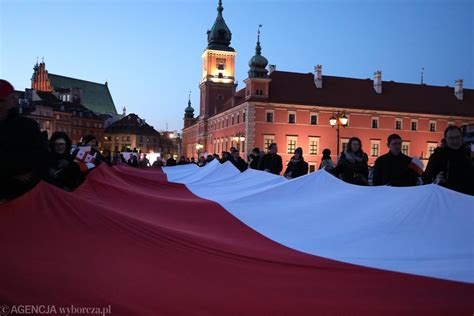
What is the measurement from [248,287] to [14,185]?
7.62 feet

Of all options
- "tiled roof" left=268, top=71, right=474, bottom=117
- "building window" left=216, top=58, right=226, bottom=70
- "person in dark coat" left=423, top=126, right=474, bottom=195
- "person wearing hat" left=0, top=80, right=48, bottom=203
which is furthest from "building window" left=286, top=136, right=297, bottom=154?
"person wearing hat" left=0, top=80, right=48, bottom=203

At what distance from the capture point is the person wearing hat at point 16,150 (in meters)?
4.01

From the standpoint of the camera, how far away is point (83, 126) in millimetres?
96938

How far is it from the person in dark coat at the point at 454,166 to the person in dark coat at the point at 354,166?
88.1 inches

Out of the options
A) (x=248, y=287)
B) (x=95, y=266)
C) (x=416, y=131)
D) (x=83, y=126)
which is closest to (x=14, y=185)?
(x=95, y=266)

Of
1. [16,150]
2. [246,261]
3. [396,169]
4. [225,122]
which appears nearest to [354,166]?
[396,169]

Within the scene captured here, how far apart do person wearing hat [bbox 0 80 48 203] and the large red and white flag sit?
1.57 feet

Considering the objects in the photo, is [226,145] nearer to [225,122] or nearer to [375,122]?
[225,122]

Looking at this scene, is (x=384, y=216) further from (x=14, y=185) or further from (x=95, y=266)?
(x=14, y=185)

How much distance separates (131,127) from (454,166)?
341ft

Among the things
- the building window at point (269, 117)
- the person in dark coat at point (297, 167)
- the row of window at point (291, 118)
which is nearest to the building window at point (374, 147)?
the row of window at point (291, 118)

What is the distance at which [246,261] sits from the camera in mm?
3355

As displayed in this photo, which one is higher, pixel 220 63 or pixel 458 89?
pixel 220 63

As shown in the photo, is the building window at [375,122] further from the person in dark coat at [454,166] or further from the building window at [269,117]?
the person in dark coat at [454,166]
